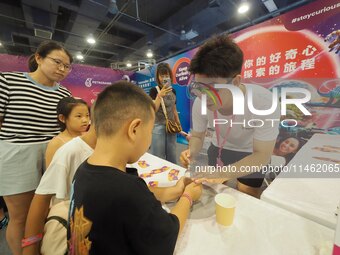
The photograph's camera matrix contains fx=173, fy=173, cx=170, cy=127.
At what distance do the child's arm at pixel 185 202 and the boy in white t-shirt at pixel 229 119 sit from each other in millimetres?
243

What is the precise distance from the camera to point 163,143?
257 centimetres

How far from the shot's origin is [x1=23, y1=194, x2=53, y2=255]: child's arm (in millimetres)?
774

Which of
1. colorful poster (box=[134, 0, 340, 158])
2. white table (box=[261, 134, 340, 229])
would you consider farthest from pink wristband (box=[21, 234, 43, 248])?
colorful poster (box=[134, 0, 340, 158])

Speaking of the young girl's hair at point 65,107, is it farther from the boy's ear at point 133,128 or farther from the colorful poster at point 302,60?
the colorful poster at point 302,60

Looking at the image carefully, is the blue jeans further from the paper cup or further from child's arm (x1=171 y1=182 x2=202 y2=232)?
the paper cup

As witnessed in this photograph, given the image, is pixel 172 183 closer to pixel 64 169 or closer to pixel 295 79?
Answer: pixel 64 169

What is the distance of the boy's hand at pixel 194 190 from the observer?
74cm

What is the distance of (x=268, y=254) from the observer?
1.70ft

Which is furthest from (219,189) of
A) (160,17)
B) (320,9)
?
(160,17)

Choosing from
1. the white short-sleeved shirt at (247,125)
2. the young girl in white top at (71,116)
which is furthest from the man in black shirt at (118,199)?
the white short-sleeved shirt at (247,125)

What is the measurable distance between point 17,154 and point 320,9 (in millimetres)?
2988

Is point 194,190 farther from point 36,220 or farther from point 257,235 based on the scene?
point 36,220

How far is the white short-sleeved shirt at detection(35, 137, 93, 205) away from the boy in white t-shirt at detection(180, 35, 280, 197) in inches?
24.1

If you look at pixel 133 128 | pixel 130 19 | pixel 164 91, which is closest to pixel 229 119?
pixel 133 128
